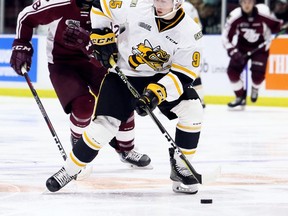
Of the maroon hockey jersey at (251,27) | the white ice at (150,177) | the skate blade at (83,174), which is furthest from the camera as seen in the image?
the maroon hockey jersey at (251,27)

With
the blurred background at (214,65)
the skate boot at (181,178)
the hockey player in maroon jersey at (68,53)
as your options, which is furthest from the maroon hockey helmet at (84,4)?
the blurred background at (214,65)

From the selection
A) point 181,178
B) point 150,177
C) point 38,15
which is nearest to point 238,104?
point 150,177

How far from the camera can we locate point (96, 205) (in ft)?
11.8

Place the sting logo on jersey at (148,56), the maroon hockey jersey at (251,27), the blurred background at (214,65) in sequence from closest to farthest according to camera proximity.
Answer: the sting logo on jersey at (148,56) < the maroon hockey jersey at (251,27) < the blurred background at (214,65)

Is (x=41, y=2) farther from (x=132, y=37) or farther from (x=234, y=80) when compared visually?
(x=234, y=80)

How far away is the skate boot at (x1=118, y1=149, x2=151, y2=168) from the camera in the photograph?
4.86m

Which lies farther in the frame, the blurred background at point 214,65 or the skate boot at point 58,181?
the blurred background at point 214,65

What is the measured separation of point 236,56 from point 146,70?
5674 millimetres

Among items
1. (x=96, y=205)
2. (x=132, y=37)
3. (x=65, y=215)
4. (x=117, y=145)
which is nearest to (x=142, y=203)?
(x=96, y=205)

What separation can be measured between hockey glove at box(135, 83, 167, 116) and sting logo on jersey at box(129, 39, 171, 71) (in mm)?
127

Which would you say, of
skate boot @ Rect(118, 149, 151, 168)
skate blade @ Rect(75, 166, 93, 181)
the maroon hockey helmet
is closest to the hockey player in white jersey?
skate blade @ Rect(75, 166, 93, 181)

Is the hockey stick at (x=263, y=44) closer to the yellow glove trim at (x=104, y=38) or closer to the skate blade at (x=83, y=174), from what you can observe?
the skate blade at (x=83, y=174)

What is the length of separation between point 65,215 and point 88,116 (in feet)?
4.09

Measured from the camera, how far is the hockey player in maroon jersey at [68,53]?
4520 millimetres
